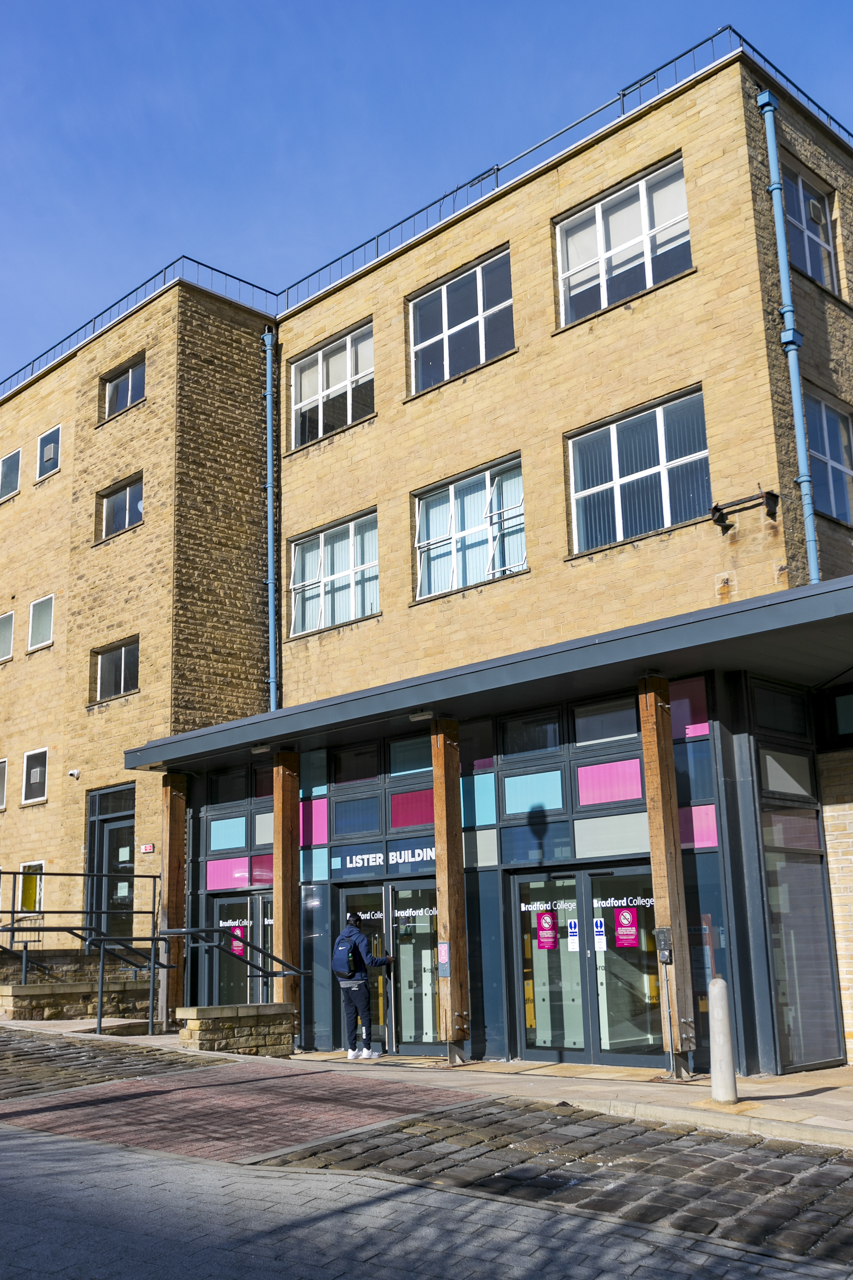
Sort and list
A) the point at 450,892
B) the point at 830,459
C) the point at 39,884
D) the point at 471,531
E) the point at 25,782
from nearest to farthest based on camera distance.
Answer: the point at 450,892 → the point at 830,459 → the point at 471,531 → the point at 39,884 → the point at 25,782

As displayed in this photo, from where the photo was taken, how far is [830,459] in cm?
1535

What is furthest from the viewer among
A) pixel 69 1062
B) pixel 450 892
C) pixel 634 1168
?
pixel 450 892

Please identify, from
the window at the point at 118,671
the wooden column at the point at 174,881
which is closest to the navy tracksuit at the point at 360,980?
the wooden column at the point at 174,881

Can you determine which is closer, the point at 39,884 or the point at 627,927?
the point at 627,927

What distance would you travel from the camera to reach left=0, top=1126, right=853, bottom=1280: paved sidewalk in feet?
18.8

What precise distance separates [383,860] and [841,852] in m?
5.78

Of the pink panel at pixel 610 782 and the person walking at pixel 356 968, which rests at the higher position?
the pink panel at pixel 610 782

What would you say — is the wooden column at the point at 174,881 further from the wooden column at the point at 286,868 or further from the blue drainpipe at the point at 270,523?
the wooden column at the point at 286,868

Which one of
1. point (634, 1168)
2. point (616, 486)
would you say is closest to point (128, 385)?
point (616, 486)

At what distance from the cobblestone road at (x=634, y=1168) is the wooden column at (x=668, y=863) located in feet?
9.40

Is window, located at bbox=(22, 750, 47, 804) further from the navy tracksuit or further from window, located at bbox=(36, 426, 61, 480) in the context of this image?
the navy tracksuit

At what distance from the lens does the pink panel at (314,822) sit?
17.1 metres

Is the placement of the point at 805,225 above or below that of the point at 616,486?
above

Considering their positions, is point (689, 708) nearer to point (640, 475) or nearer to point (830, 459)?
point (640, 475)
